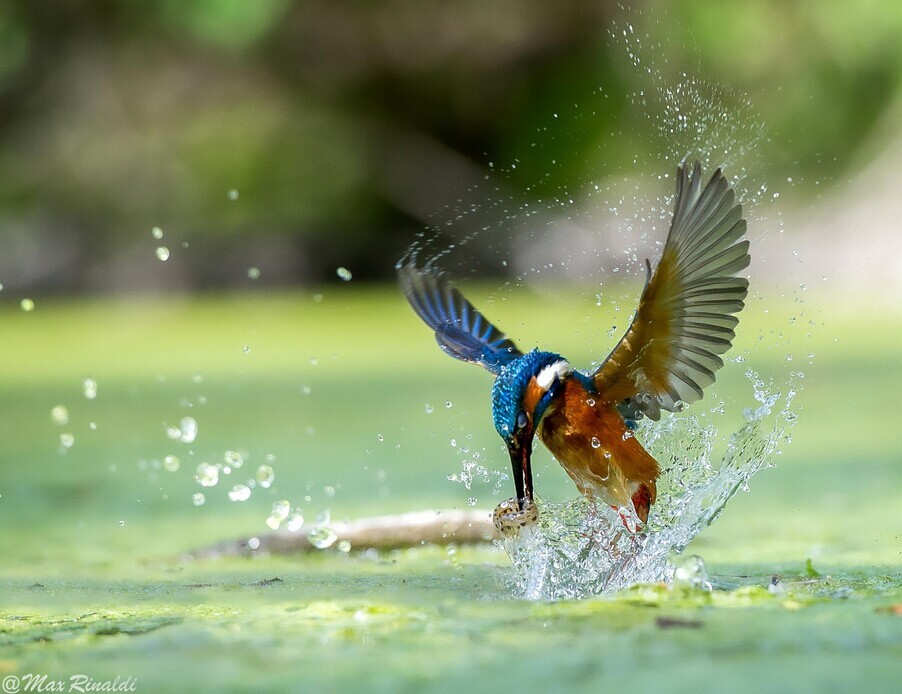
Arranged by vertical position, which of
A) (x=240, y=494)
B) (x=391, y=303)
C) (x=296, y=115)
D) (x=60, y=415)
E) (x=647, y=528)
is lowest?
(x=647, y=528)

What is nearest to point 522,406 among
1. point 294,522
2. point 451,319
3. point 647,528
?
point 647,528

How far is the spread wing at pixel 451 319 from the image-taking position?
412 cm

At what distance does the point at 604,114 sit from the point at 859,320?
220 inches

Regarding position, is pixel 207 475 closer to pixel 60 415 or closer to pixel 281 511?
pixel 281 511

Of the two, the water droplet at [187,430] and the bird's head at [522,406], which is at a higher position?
the water droplet at [187,430]

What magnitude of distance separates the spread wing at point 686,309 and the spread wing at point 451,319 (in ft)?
1.52

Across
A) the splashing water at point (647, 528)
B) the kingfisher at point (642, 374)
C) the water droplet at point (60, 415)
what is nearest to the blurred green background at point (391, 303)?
the water droplet at point (60, 415)

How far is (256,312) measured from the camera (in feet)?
41.2

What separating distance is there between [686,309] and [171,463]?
124 inches

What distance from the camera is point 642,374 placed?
3.72m

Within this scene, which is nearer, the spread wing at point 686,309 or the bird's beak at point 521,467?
the bird's beak at point 521,467

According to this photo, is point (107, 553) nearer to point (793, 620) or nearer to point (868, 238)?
point (793, 620)

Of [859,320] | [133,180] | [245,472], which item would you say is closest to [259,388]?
[245,472]

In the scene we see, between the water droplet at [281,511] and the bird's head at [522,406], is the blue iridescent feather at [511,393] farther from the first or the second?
the water droplet at [281,511]
